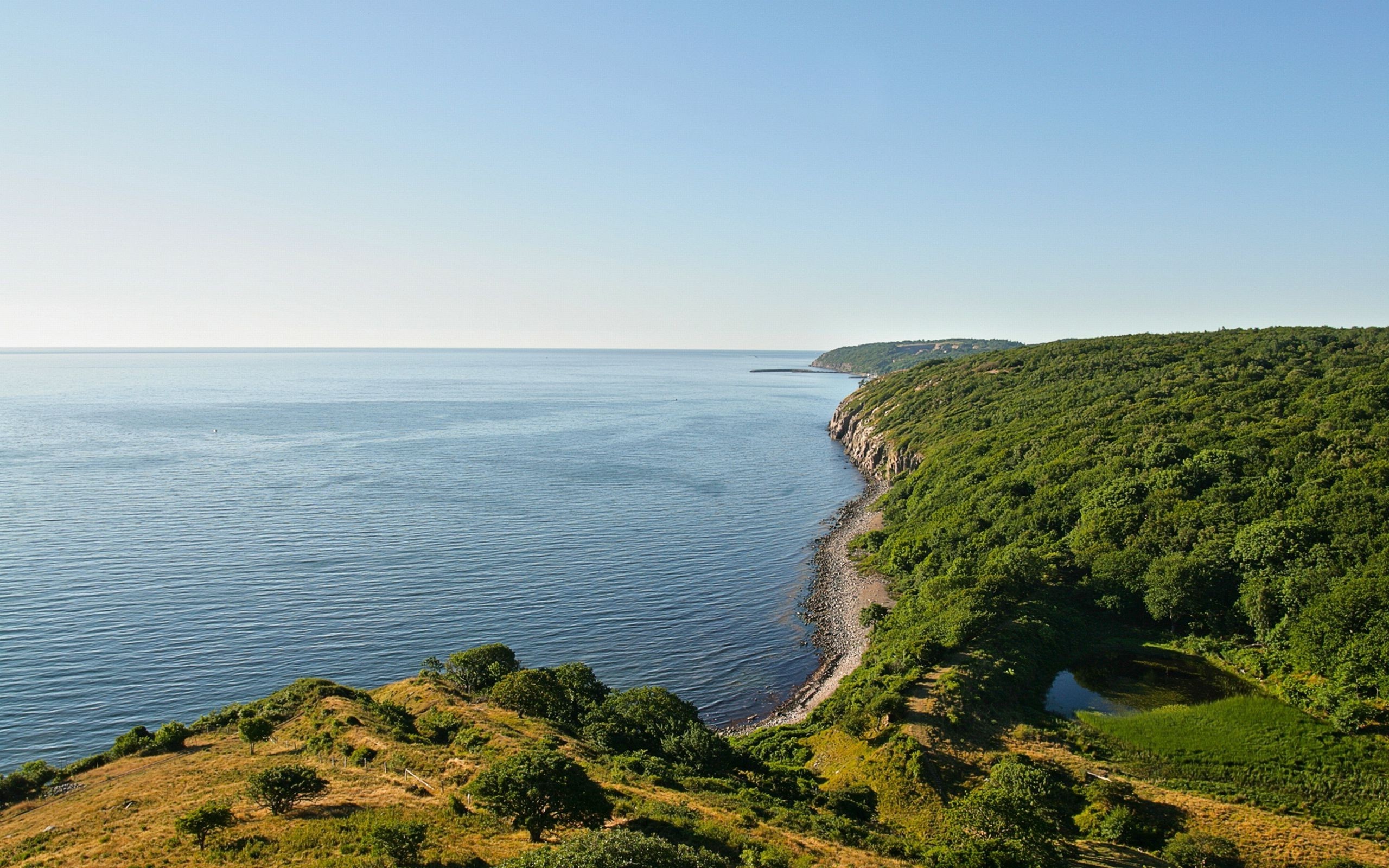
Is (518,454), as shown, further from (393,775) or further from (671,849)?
(671,849)

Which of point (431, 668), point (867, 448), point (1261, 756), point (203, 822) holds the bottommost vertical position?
point (431, 668)

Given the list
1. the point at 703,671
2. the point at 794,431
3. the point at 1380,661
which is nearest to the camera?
the point at 1380,661

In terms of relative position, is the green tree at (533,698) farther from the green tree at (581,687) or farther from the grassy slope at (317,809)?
the grassy slope at (317,809)

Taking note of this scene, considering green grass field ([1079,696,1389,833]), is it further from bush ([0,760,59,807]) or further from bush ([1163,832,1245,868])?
bush ([0,760,59,807])

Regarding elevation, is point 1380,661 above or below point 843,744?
above

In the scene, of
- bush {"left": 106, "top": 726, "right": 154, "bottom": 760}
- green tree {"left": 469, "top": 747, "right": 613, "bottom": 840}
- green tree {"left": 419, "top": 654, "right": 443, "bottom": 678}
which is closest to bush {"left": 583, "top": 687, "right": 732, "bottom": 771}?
green tree {"left": 469, "top": 747, "right": 613, "bottom": 840}

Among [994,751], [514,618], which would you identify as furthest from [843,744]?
[514,618]

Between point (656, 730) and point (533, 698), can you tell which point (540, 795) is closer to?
point (656, 730)

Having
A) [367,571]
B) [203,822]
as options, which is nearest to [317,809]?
[203,822]
